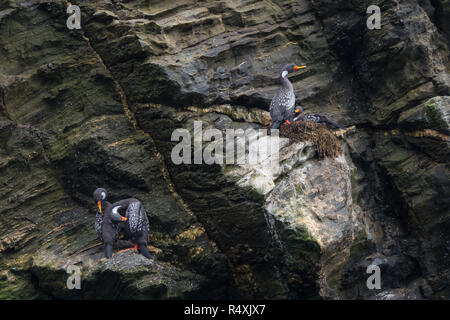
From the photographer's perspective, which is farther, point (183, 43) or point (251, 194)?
point (183, 43)

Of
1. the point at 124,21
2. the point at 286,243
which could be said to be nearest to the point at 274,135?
the point at 286,243

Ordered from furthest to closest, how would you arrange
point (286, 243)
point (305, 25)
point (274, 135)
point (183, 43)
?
point (305, 25) < point (183, 43) < point (274, 135) < point (286, 243)

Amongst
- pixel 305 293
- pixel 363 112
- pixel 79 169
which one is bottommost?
pixel 305 293

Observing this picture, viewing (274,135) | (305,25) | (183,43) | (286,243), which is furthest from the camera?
(305,25)

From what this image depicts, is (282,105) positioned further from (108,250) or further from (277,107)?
(108,250)

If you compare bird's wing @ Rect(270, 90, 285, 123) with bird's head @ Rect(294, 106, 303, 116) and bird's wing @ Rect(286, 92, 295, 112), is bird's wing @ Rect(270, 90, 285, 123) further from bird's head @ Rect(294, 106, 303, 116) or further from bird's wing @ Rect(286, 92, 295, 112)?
bird's head @ Rect(294, 106, 303, 116)

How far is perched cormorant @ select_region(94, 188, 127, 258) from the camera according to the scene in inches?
385

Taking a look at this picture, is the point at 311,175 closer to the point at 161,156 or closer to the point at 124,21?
the point at 161,156

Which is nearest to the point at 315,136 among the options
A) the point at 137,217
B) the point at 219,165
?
the point at 219,165

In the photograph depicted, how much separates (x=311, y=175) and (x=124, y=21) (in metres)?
4.77

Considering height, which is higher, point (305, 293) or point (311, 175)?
point (311, 175)

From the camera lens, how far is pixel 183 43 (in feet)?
36.9

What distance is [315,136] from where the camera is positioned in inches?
408

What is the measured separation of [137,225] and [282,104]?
3572 mm
